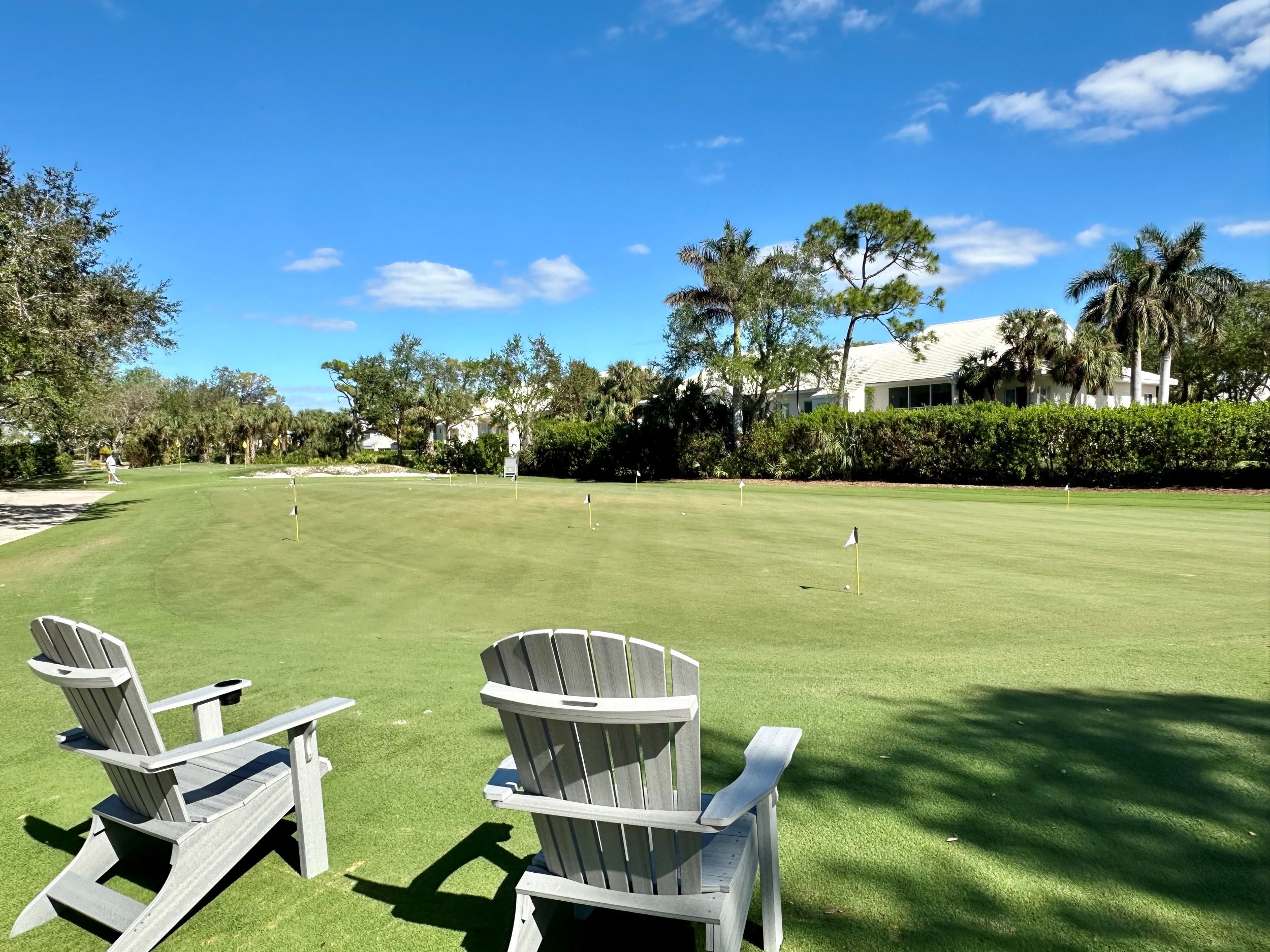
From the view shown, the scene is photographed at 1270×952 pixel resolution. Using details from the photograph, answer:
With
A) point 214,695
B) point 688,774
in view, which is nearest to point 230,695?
point 214,695

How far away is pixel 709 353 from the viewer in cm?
4328

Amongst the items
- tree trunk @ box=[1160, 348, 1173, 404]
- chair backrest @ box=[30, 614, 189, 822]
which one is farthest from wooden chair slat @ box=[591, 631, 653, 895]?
tree trunk @ box=[1160, 348, 1173, 404]

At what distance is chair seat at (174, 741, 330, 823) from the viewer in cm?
319

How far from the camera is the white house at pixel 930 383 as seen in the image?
43.7 metres

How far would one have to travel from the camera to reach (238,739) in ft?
10.2

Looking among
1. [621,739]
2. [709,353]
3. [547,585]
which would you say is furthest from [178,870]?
[709,353]

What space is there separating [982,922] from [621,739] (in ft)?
5.73

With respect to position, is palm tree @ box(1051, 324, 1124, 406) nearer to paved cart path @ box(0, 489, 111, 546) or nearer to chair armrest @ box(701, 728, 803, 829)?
chair armrest @ box(701, 728, 803, 829)

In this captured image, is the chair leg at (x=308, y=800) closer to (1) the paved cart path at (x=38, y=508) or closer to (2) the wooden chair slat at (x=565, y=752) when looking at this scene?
(2) the wooden chair slat at (x=565, y=752)

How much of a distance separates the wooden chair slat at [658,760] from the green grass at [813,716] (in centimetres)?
78

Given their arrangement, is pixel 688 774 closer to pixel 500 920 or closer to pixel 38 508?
pixel 500 920

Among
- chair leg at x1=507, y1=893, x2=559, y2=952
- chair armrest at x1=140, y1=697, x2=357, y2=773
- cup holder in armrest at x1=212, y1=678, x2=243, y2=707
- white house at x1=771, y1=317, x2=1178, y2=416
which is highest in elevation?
white house at x1=771, y1=317, x2=1178, y2=416

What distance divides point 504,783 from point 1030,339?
42.9 m

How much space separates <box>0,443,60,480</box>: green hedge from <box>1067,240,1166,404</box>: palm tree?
64715 millimetres
